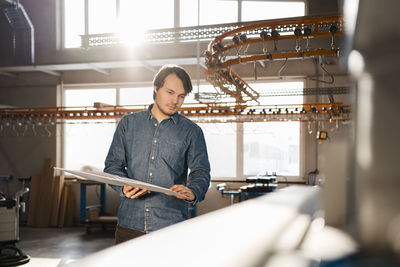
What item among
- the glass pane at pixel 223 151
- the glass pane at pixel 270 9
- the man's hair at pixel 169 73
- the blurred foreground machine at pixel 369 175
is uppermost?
the glass pane at pixel 270 9

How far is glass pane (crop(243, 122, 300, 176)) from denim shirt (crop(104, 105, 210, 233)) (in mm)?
6092

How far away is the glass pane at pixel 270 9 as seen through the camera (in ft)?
25.5

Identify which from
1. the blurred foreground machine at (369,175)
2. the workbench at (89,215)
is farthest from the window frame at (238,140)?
the blurred foreground machine at (369,175)

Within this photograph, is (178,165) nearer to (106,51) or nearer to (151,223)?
(151,223)

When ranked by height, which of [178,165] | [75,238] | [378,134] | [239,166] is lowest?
[75,238]

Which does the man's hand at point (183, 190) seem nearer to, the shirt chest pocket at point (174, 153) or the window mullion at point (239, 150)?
the shirt chest pocket at point (174, 153)

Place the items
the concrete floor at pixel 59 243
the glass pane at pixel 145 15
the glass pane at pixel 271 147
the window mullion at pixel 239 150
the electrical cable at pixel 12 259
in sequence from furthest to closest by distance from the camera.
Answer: the glass pane at pixel 145 15
the window mullion at pixel 239 150
the glass pane at pixel 271 147
the concrete floor at pixel 59 243
the electrical cable at pixel 12 259

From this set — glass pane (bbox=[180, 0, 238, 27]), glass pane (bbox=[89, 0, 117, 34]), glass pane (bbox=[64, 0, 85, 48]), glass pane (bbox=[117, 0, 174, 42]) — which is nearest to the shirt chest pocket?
glass pane (bbox=[180, 0, 238, 27])

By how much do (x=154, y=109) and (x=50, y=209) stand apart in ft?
23.8

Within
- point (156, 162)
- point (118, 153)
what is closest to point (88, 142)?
point (118, 153)

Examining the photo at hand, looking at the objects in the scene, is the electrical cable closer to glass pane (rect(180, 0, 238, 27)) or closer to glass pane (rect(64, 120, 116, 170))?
glass pane (rect(64, 120, 116, 170))

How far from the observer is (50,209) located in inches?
329

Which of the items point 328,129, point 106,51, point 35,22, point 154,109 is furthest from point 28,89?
point 154,109

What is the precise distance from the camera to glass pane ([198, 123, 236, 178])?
8.20 metres
